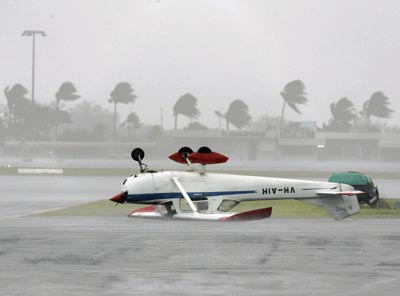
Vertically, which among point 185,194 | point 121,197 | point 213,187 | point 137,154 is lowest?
point 121,197

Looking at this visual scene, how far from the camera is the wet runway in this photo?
19.2m

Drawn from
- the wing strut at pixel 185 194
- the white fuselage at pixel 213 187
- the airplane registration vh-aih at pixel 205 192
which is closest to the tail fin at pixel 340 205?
the airplane registration vh-aih at pixel 205 192

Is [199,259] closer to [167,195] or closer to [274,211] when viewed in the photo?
[167,195]

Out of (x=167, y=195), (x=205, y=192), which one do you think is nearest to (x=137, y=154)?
(x=167, y=195)

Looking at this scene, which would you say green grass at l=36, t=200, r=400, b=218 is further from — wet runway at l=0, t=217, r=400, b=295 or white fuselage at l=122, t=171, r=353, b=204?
wet runway at l=0, t=217, r=400, b=295

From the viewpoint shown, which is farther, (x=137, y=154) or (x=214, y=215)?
(x=137, y=154)

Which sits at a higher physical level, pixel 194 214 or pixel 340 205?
pixel 340 205

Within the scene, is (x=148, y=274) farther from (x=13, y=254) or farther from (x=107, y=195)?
(x=107, y=195)

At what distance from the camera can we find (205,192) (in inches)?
1444

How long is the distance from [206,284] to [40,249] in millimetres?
7338

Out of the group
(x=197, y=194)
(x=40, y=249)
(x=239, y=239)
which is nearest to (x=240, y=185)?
(x=197, y=194)

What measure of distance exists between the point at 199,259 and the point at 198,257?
0.38 m

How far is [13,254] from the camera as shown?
24359 mm

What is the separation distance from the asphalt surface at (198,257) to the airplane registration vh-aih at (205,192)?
2.81ft
